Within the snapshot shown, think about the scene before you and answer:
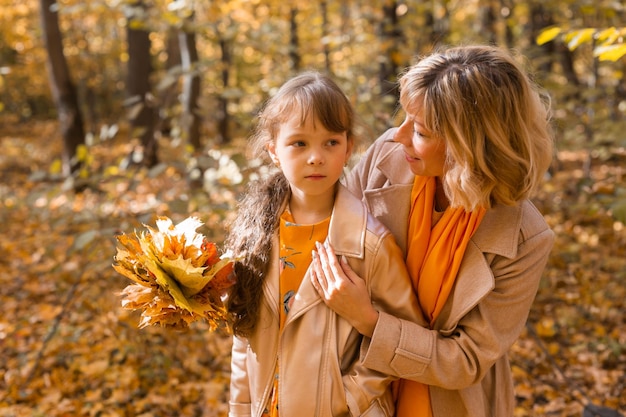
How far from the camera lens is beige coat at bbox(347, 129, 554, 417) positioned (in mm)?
1599

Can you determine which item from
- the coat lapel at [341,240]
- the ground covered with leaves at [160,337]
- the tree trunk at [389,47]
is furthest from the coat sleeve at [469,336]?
the tree trunk at [389,47]

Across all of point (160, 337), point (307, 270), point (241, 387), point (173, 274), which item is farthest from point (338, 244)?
point (160, 337)

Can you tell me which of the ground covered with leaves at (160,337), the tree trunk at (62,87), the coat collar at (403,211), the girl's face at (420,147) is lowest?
the ground covered with leaves at (160,337)

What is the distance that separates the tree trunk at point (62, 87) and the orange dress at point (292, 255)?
6.68 metres

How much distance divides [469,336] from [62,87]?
26.1 feet

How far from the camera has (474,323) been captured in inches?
64.8

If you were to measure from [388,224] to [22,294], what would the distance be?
15.0 ft

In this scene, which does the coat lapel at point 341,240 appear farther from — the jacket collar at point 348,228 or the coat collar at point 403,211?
the coat collar at point 403,211

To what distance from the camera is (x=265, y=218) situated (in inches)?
69.6

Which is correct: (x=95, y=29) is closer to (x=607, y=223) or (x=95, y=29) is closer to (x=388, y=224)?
(x=607, y=223)

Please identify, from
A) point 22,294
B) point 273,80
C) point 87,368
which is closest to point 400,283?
point 87,368

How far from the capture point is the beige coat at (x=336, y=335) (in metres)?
1.61

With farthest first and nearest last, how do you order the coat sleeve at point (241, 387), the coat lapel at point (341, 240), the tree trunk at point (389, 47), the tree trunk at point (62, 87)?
the tree trunk at point (62, 87), the tree trunk at point (389, 47), the coat sleeve at point (241, 387), the coat lapel at point (341, 240)

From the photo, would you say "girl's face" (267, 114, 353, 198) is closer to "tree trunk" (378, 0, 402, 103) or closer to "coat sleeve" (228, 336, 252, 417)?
"coat sleeve" (228, 336, 252, 417)
